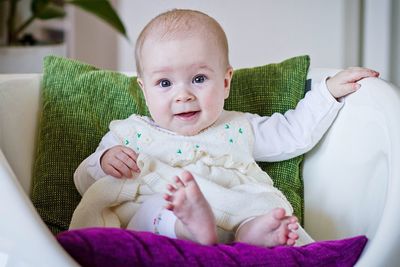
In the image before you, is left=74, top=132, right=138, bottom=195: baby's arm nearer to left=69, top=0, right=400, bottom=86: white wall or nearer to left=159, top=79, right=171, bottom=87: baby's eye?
left=159, top=79, right=171, bottom=87: baby's eye

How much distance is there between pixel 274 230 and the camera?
83cm

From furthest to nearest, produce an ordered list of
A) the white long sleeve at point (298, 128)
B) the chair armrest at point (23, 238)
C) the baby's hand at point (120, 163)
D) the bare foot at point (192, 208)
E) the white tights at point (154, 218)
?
the white long sleeve at point (298, 128) → the baby's hand at point (120, 163) → the white tights at point (154, 218) → the bare foot at point (192, 208) → the chair armrest at point (23, 238)

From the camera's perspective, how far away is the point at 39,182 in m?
1.12

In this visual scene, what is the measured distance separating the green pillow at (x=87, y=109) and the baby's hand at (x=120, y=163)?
0.15 m

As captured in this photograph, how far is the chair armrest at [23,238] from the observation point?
0.67m

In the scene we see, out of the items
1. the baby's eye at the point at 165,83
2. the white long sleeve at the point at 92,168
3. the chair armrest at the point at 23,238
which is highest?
the baby's eye at the point at 165,83

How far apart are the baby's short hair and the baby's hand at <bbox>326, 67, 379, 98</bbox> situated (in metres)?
0.21

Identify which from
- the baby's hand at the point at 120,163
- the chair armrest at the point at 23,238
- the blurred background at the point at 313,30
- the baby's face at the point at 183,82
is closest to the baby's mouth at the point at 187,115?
the baby's face at the point at 183,82

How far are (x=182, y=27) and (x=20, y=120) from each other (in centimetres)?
38

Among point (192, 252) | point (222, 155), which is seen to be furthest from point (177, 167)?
point (192, 252)

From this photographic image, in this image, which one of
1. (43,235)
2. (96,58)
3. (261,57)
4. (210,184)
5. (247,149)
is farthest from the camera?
(96,58)

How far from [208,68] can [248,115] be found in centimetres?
18

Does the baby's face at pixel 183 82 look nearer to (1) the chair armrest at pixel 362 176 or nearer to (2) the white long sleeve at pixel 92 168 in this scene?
(2) the white long sleeve at pixel 92 168

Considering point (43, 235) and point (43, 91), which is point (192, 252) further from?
point (43, 91)
